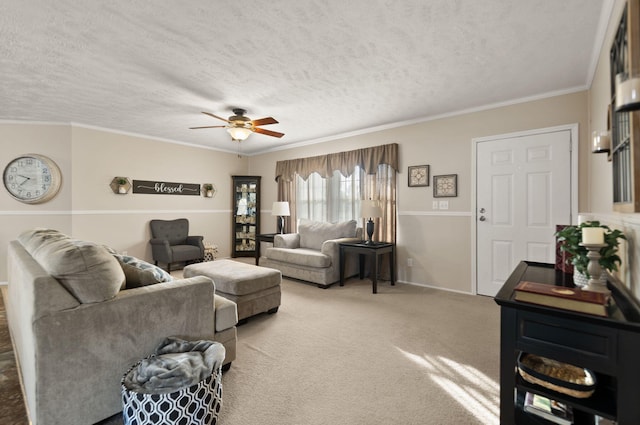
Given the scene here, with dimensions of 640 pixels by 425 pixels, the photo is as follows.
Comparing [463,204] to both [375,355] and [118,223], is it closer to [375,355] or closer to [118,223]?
[375,355]

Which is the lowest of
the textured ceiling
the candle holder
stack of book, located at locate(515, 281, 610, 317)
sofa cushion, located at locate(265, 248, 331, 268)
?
sofa cushion, located at locate(265, 248, 331, 268)

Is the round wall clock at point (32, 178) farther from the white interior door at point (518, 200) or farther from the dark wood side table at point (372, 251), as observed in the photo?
the white interior door at point (518, 200)

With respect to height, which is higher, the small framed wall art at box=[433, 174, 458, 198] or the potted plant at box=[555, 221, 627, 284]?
the small framed wall art at box=[433, 174, 458, 198]

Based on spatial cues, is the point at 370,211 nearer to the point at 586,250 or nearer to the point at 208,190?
the point at 586,250

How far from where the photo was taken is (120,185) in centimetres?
516

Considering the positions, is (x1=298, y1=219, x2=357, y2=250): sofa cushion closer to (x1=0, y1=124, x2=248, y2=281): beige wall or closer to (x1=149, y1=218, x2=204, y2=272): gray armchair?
(x1=149, y1=218, x2=204, y2=272): gray armchair

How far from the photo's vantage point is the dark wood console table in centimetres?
96

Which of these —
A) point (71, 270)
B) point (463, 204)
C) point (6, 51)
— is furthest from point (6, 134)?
point (463, 204)

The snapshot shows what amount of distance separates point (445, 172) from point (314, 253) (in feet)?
7.17

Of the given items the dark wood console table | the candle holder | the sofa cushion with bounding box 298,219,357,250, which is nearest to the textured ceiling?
the candle holder

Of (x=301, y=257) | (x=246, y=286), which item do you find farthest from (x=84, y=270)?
(x=301, y=257)

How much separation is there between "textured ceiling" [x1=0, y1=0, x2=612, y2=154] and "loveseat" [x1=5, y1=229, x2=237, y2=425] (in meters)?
Answer: 1.62

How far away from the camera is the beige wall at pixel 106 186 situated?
14.7 feet

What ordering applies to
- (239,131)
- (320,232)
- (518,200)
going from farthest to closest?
(320,232) < (239,131) < (518,200)
